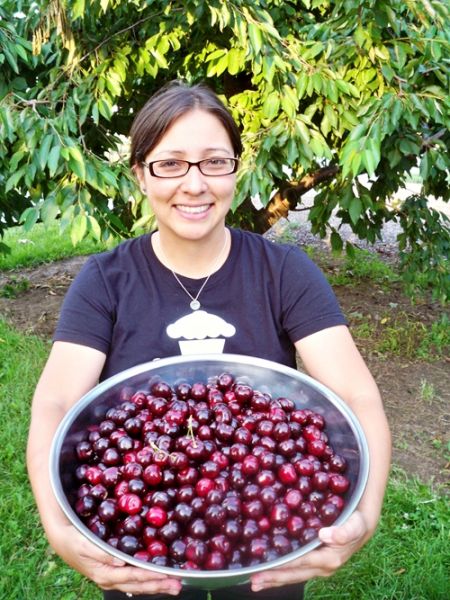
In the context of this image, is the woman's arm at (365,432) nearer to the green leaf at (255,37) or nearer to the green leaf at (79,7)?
the green leaf at (255,37)

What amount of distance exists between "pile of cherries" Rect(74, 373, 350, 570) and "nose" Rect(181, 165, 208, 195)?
0.49m

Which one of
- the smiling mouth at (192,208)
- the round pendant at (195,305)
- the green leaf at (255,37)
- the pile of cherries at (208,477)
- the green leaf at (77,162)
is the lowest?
the pile of cherries at (208,477)

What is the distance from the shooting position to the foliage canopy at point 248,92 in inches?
94.3

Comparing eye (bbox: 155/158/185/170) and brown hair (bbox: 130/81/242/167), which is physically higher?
brown hair (bbox: 130/81/242/167)

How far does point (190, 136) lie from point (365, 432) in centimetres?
87

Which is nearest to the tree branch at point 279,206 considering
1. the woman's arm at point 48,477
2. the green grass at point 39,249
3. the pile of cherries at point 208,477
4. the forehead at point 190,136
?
the green grass at point 39,249

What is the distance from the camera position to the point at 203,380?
62.1 inches

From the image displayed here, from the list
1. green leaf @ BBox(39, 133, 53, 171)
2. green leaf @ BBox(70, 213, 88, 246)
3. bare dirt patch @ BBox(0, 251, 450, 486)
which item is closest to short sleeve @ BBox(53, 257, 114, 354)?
green leaf @ BBox(70, 213, 88, 246)

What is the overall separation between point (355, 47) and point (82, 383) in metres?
1.85

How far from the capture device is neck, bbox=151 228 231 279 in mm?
1721

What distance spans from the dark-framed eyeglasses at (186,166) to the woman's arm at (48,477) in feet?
Answer: 1.64

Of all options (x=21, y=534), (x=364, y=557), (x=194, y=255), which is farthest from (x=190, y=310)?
(x=21, y=534)

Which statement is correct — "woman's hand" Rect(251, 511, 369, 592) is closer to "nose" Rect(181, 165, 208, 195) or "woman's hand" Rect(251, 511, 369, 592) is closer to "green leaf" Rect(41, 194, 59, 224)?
"nose" Rect(181, 165, 208, 195)

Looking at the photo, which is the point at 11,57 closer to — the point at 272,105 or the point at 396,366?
the point at 272,105
